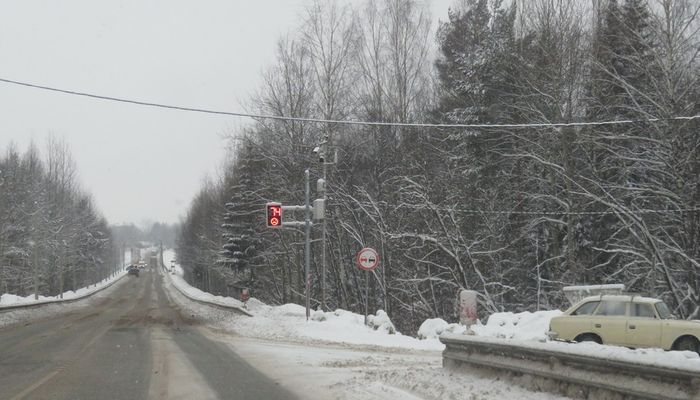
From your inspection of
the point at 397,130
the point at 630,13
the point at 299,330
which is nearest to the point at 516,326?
the point at 299,330

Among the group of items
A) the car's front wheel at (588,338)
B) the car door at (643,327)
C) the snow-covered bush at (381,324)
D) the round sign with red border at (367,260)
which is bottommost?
the snow-covered bush at (381,324)

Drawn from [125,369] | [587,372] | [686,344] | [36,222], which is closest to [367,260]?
[125,369]

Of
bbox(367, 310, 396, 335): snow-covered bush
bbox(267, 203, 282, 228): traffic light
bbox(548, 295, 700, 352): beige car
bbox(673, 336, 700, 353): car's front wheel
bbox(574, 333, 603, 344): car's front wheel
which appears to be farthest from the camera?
bbox(267, 203, 282, 228): traffic light

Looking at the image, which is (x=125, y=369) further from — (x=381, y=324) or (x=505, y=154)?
(x=505, y=154)

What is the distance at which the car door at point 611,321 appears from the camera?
1327 centimetres

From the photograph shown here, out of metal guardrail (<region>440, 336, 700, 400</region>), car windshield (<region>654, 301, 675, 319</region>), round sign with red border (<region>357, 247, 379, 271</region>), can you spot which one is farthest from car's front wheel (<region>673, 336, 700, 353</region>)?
round sign with red border (<region>357, 247, 379, 271</region>)

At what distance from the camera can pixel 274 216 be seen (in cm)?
2189

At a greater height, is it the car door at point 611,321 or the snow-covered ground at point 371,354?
the car door at point 611,321

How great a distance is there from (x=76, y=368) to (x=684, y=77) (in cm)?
2271

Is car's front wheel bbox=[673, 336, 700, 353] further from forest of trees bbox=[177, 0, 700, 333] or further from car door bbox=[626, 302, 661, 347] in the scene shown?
forest of trees bbox=[177, 0, 700, 333]

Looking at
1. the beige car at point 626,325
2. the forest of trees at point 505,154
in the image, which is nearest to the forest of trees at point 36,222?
the forest of trees at point 505,154

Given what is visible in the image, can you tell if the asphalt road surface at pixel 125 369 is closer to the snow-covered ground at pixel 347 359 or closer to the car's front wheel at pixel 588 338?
the snow-covered ground at pixel 347 359

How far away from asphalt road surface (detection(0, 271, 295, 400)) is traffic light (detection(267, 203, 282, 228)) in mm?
4683

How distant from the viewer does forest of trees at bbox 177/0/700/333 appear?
22906mm
